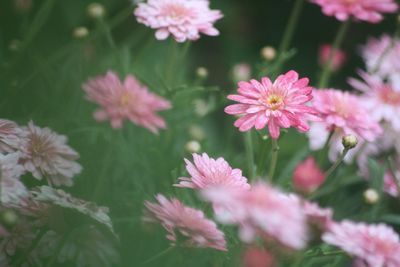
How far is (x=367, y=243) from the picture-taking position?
2.41 ft

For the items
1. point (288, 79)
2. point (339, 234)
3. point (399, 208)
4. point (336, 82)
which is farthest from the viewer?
point (336, 82)

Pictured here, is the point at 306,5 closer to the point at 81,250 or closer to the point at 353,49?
the point at 353,49

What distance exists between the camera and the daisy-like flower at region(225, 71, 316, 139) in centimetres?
85

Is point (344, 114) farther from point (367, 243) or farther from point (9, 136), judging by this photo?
point (9, 136)

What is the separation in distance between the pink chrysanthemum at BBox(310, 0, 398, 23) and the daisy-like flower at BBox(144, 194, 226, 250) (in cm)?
47

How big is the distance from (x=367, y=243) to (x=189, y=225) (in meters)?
0.20

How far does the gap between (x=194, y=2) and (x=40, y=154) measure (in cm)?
37

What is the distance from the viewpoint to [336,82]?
1.91 meters

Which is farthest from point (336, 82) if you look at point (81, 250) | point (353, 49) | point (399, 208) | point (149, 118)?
point (81, 250)

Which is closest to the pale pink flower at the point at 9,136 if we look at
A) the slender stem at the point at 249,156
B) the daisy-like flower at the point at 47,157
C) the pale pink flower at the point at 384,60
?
the daisy-like flower at the point at 47,157

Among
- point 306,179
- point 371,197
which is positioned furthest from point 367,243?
point 371,197

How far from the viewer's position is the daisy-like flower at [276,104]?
848mm

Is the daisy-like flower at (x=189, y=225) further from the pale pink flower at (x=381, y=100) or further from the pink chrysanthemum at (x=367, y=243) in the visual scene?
the pale pink flower at (x=381, y=100)

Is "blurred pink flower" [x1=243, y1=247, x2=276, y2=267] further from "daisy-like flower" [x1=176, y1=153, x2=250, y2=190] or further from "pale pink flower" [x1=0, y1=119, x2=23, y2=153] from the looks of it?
"pale pink flower" [x1=0, y1=119, x2=23, y2=153]
